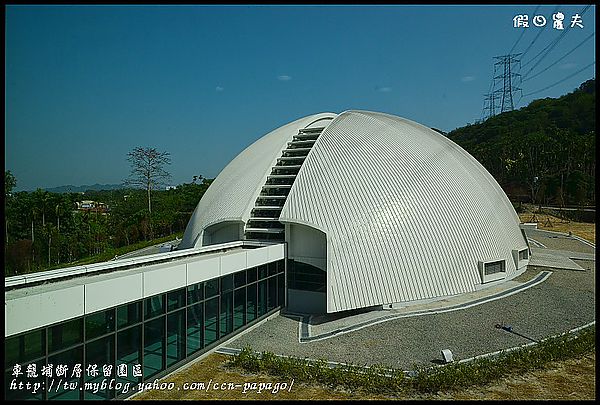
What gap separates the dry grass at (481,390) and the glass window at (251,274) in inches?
217

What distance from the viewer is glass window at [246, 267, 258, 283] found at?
62.6 ft

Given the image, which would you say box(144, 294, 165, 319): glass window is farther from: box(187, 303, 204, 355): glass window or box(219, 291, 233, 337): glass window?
box(219, 291, 233, 337): glass window

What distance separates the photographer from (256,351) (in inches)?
650

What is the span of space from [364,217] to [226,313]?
7.75m

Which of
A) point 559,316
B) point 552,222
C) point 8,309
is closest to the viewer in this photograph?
→ point 8,309

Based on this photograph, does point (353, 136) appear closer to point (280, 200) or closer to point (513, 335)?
point (280, 200)

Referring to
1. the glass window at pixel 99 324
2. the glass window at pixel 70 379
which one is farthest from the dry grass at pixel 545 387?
the glass window at pixel 70 379

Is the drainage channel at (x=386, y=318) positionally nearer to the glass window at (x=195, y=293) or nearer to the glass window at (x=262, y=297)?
the glass window at (x=262, y=297)

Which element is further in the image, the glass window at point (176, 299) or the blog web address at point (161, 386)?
the glass window at point (176, 299)

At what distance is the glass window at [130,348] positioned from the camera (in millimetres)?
12625

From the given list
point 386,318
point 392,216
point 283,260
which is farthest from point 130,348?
point 392,216

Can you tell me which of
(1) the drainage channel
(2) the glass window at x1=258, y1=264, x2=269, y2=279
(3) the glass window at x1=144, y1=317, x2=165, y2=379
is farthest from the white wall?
(1) the drainage channel

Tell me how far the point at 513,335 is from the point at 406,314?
436cm

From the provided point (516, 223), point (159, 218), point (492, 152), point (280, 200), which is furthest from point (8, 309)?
point (492, 152)
